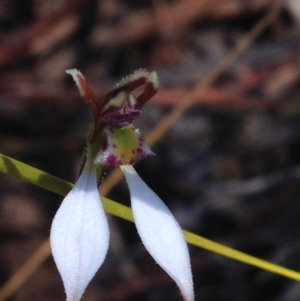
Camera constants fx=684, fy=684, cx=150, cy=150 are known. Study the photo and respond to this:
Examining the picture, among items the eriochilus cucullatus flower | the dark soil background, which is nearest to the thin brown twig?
the dark soil background

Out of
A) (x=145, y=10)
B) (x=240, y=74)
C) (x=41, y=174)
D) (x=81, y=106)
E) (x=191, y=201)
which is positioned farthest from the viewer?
(x=145, y=10)

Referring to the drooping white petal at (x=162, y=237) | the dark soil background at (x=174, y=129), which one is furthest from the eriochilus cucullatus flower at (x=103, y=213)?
the dark soil background at (x=174, y=129)

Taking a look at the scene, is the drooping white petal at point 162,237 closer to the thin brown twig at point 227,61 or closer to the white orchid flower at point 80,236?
the white orchid flower at point 80,236

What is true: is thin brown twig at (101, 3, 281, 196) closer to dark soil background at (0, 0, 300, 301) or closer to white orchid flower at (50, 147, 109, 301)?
dark soil background at (0, 0, 300, 301)

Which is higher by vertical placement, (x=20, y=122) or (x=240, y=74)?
(x=240, y=74)

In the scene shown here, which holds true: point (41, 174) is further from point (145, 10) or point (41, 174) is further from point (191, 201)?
point (145, 10)

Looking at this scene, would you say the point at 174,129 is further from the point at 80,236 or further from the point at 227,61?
the point at 80,236

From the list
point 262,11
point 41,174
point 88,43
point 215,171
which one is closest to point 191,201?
point 215,171
